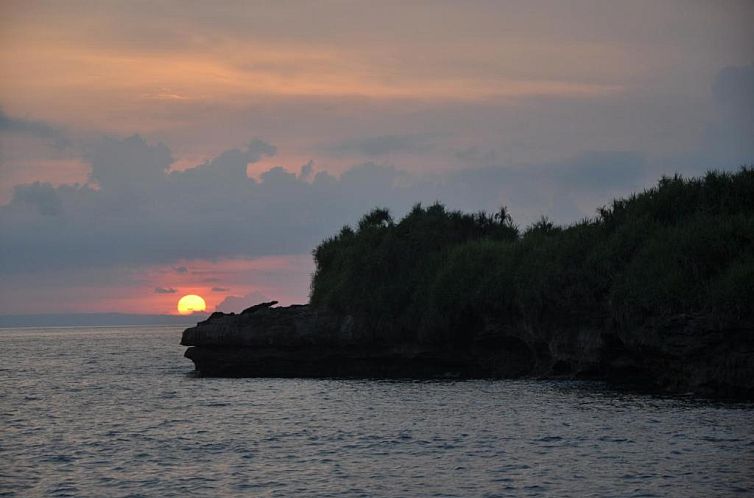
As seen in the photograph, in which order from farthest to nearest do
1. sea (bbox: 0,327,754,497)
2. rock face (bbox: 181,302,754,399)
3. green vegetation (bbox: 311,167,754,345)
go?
green vegetation (bbox: 311,167,754,345) < rock face (bbox: 181,302,754,399) < sea (bbox: 0,327,754,497)

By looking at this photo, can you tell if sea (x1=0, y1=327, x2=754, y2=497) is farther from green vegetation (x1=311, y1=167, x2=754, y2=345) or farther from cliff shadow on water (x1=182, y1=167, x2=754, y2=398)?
green vegetation (x1=311, y1=167, x2=754, y2=345)

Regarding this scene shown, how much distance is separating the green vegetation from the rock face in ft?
2.62

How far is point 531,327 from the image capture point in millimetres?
52469

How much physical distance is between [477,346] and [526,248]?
6.82m

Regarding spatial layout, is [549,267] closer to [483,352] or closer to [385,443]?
[483,352]

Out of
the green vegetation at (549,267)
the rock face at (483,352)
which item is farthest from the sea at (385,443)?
the green vegetation at (549,267)

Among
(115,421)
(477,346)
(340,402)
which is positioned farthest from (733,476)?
(477,346)

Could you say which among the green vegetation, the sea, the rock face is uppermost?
the green vegetation

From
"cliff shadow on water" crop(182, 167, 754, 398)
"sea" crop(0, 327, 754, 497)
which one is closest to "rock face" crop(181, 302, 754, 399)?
"cliff shadow on water" crop(182, 167, 754, 398)

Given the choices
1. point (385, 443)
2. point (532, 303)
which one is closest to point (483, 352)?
point (532, 303)

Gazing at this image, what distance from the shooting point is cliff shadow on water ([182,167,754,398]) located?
39.5 m

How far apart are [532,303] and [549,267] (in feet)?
7.27

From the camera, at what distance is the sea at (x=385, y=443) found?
23875 millimetres

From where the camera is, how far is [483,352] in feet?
186
